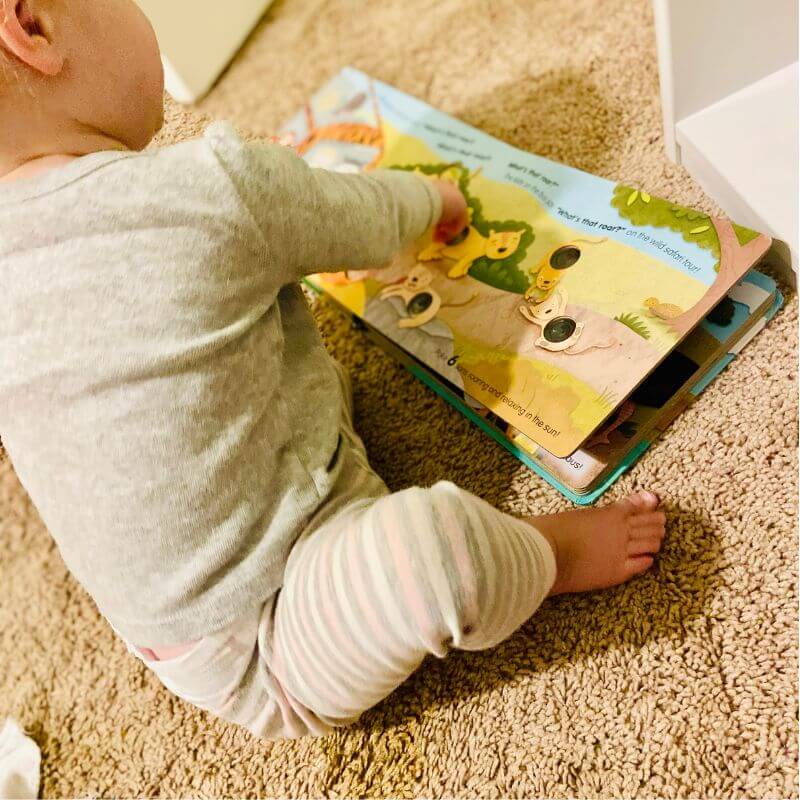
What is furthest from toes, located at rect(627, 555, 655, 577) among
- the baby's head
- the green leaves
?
the baby's head

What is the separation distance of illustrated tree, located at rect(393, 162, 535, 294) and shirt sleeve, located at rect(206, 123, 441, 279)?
0.20 feet

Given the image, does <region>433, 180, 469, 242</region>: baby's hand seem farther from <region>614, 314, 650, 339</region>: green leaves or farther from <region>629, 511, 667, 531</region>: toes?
<region>629, 511, 667, 531</region>: toes

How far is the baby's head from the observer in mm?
440

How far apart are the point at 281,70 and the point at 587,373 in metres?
0.60

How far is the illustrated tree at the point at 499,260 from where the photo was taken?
63 centimetres

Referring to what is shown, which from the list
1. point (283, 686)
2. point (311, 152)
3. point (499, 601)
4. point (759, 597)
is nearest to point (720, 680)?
point (759, 597)

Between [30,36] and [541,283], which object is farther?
[541,283]

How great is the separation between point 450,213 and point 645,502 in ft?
1.03

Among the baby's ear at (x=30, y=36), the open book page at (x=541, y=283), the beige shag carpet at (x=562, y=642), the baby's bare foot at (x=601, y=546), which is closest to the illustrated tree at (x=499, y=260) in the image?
the open book page at (x=541, y=283)

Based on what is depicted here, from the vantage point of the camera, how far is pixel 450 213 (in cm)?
67

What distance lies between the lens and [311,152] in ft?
2.66

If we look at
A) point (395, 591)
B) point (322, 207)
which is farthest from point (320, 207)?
point (395, 591)

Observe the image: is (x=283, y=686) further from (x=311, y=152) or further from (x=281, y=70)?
(x=281, y=70)

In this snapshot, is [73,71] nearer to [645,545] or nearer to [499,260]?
[499,260]
